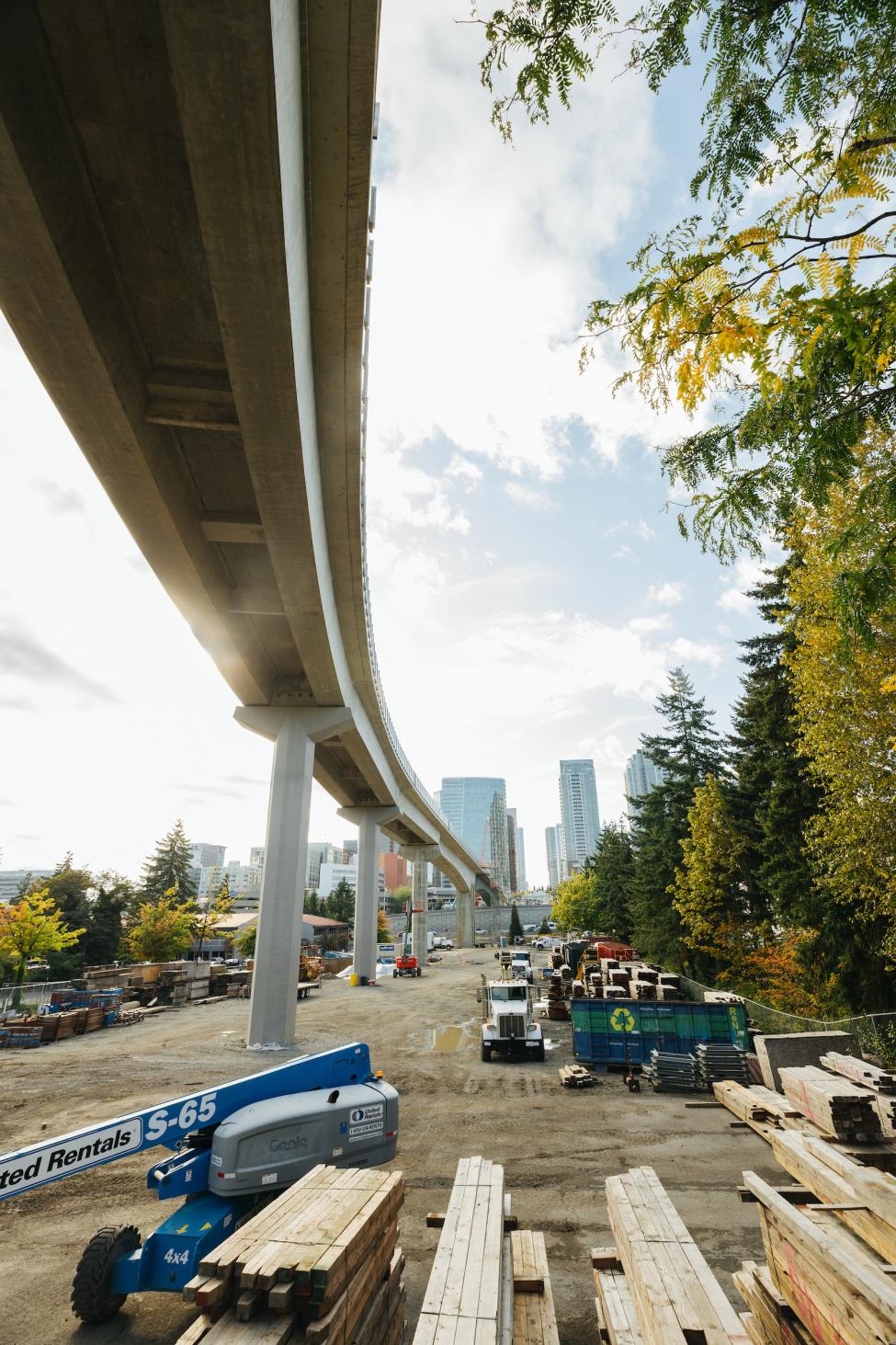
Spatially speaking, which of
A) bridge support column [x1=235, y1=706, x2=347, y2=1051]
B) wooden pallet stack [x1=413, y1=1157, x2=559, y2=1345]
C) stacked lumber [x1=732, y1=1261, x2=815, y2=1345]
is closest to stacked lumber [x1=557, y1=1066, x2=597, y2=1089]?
bridge support column [x1=235, y1=706, x2=347, y2=1051]

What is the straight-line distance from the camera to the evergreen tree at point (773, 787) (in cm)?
2295

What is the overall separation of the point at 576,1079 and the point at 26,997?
91.0 ft

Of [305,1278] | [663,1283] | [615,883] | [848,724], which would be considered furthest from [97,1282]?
[615,883]

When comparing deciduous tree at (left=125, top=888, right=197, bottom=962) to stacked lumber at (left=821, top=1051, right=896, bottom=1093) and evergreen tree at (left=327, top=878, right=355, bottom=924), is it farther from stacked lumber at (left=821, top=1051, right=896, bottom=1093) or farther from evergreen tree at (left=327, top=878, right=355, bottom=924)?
evergreen tree at (left=327, top=878, right=355, bottom=924)

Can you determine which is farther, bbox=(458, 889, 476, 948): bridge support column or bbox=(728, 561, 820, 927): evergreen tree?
bbox=(458, 889, 476, 948): bridge support column

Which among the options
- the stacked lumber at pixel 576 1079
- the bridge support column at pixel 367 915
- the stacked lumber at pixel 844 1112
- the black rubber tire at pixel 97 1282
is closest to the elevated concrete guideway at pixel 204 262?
the black rubber tire at pixel 97 1282

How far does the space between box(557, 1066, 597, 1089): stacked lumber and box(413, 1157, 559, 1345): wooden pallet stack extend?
1019cm

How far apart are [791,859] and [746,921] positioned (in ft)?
23.4

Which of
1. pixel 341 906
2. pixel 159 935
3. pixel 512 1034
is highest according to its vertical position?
pixel 341 906

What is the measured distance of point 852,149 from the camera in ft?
14.1

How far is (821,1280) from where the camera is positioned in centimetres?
407

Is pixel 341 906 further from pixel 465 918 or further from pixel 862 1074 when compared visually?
pixel 862 1074

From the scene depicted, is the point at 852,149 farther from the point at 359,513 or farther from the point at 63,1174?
the point at 359,513

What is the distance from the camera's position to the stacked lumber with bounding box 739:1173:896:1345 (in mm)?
3549
